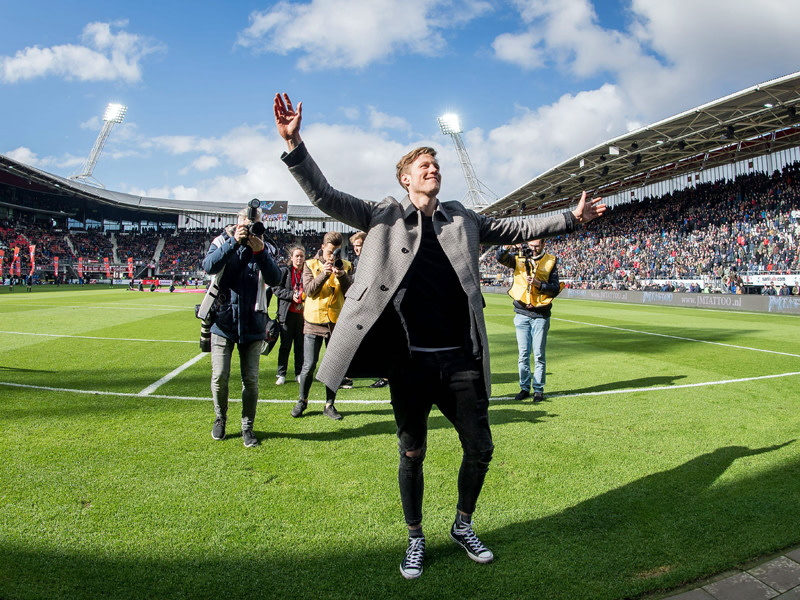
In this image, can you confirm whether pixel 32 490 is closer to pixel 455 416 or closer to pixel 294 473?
pixel 294 473

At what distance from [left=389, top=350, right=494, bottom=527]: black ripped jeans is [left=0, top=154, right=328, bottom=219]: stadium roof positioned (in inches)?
2071

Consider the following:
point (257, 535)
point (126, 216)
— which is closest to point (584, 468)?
point (257, 535)

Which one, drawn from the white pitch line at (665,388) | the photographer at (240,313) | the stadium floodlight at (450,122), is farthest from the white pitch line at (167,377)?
the stadium floodlight at (450,122)

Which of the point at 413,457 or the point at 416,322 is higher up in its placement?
the point at 416,322

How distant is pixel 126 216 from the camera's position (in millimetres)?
74188

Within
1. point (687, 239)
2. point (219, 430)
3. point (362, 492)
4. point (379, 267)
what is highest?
point (687, 239)

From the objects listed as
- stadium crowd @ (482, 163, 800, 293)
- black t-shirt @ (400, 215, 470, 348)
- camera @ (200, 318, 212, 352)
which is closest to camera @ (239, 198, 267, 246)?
camera @ (200, 318, 212, 352)

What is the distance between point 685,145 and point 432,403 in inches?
1430

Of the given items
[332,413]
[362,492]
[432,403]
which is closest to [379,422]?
[332,413]

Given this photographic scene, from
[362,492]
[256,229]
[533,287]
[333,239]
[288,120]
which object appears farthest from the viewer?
[533,287]

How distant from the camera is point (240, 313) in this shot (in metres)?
4.43

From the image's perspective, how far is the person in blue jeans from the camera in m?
6.12

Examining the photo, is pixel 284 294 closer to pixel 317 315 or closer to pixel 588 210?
pixel 317 315

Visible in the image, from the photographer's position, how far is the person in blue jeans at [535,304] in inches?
241
